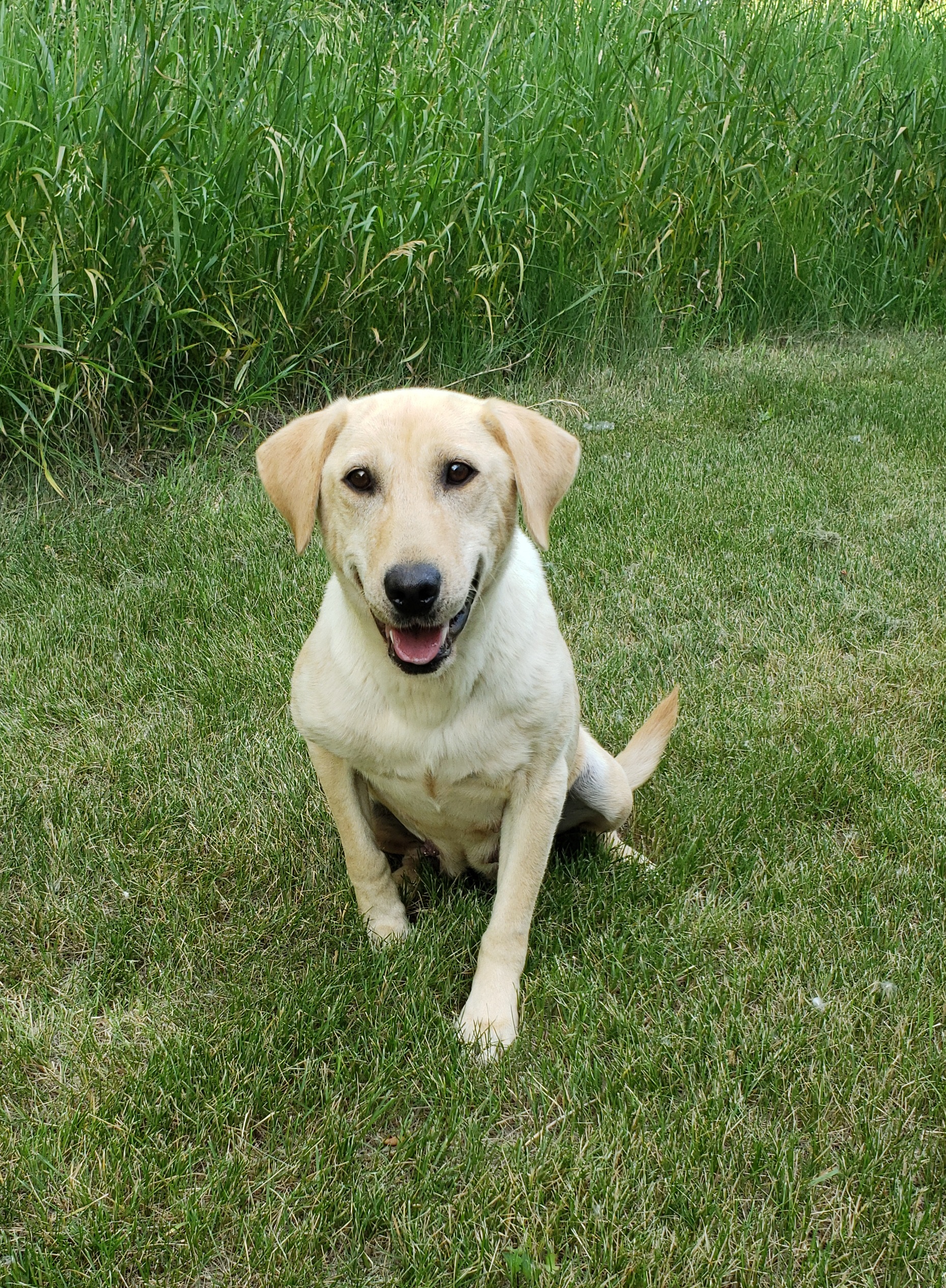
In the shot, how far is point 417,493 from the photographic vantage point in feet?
6.91

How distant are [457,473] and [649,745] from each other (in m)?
1.04

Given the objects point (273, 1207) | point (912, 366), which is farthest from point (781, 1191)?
point (912, 366)

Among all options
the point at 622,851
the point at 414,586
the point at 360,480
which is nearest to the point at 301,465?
the point at 360,480

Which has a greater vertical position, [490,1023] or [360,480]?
[360,480]

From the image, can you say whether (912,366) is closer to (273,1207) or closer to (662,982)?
(662,982)

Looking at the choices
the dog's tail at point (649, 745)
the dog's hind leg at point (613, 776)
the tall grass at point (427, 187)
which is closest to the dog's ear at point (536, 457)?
the dog's hind leg at point (613, 776)

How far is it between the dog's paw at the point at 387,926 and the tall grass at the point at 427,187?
9.25 feet

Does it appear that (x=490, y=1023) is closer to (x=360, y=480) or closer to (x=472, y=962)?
(x=472, y=962)

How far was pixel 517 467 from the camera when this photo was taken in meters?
2.20

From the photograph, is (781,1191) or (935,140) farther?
(935,140)

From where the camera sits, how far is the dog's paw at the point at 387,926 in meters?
2.44

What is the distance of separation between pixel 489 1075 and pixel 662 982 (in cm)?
44

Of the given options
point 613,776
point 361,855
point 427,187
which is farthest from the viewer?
point 427,187

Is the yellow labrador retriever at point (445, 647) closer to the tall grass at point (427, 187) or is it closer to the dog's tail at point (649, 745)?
the dog's tail at point (649, 745)
